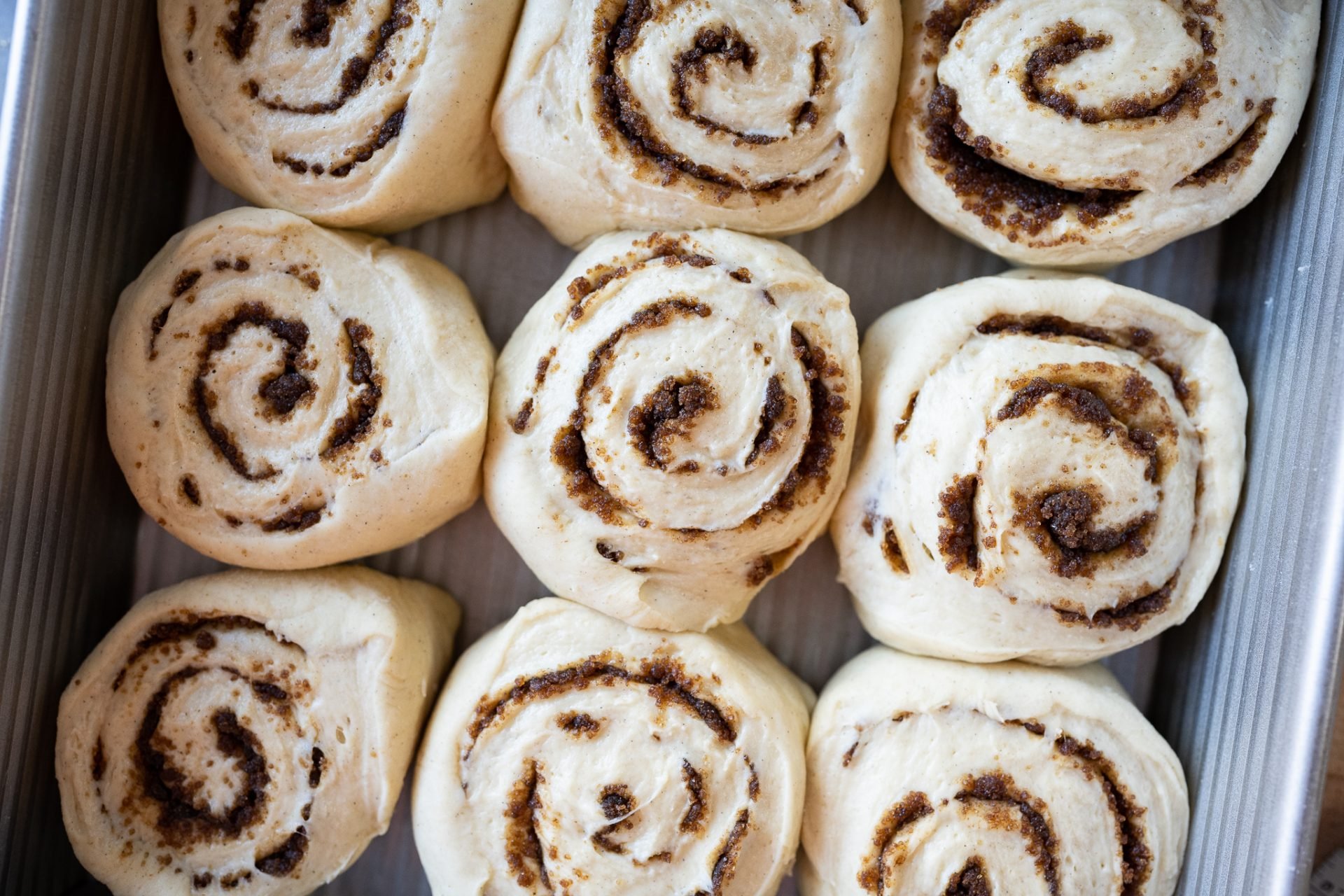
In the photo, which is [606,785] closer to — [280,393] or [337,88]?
[280,393]

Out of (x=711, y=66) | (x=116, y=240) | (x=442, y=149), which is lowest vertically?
(x=116, y=240)

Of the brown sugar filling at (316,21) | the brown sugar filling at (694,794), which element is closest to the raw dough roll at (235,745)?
the brown sugar filling at (694,794)

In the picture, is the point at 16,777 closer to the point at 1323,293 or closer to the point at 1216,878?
the point at 1216,878

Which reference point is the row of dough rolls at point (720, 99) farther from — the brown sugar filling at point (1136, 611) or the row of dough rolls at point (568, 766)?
the row of dough rolls at point (568, 766)

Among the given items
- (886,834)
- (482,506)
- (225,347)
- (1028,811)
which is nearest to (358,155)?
(225,347)

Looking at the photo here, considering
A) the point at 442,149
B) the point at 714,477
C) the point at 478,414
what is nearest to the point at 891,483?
the point at 714,477
